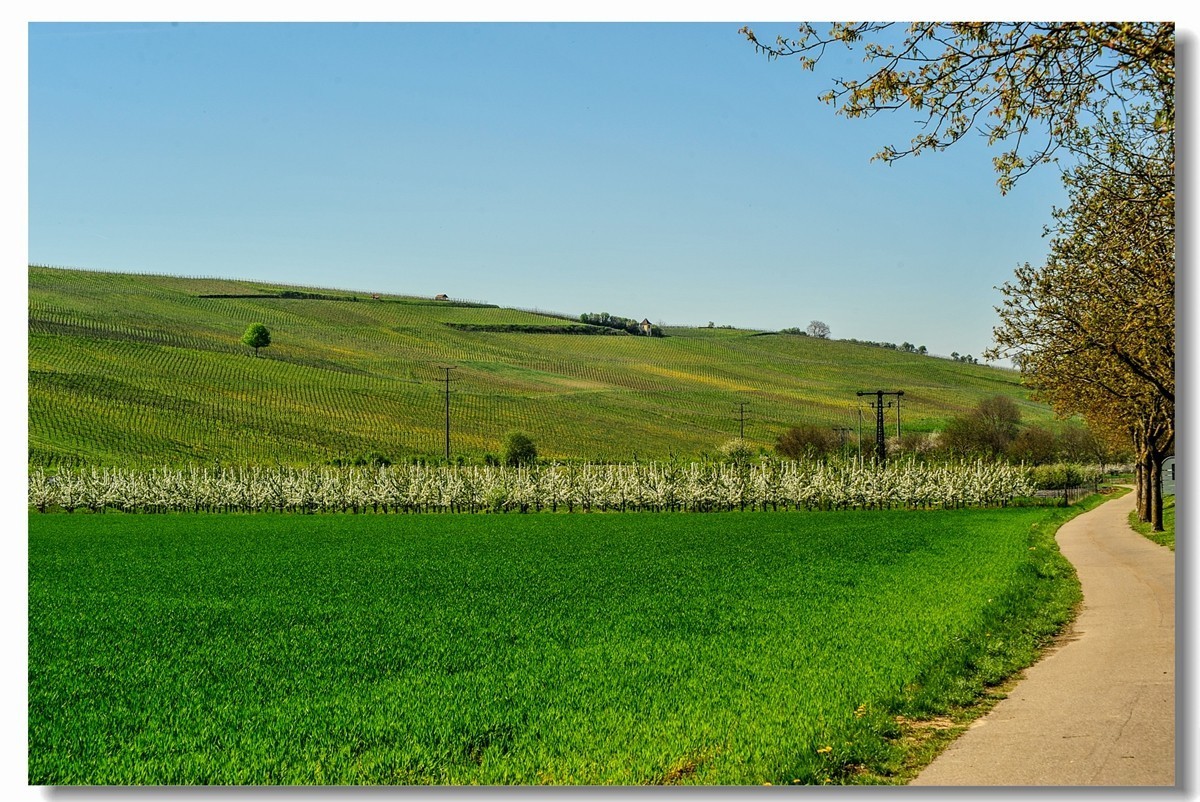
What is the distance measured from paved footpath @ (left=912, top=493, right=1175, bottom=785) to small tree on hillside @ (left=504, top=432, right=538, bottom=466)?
155 feet

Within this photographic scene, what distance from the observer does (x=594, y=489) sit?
144 feet

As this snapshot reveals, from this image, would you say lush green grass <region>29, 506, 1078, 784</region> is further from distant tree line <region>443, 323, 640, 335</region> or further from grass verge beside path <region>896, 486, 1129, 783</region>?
distant tree line <region>443, 323, 640, 335</region>

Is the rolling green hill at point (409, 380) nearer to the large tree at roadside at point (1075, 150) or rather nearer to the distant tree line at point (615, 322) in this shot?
the distant tree line at point (615, 322)

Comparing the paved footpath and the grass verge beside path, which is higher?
the paved footpath

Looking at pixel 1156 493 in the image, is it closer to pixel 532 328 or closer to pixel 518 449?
pixel 518 449

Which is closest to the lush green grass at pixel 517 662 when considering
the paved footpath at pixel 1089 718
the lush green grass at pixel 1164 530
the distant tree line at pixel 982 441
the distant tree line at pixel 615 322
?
the paved footpath at pixel 1089 718

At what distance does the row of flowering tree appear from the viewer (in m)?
43.4

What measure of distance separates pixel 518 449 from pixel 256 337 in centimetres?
2412

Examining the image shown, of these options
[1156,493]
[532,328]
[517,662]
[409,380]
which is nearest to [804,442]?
[409,380]

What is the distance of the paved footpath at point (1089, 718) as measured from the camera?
618cm

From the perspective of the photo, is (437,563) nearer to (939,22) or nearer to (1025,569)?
(1025,569)

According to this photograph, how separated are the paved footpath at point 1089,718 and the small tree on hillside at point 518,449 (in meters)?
47.3

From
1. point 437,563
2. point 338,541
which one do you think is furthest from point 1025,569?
point 338,541

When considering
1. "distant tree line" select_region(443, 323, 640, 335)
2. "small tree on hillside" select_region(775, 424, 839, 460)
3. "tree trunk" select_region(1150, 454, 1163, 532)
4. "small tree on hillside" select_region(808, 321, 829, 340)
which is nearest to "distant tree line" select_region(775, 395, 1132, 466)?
"small tree on hillside" select_region(775, 424, 839, 460)
